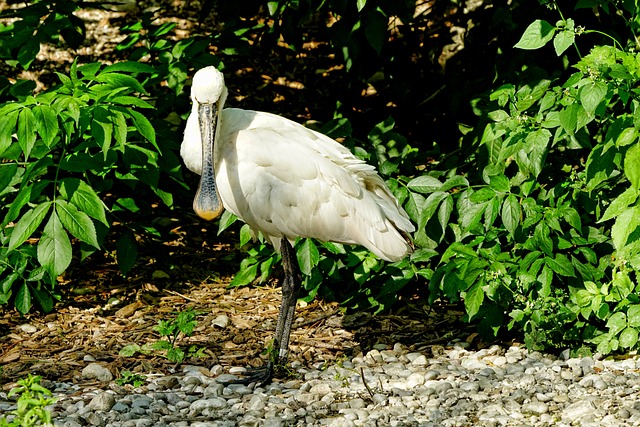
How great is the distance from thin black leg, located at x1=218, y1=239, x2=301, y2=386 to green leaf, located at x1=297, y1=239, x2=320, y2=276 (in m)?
0.04

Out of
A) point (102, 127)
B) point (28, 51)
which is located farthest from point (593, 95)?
point (28, 51)

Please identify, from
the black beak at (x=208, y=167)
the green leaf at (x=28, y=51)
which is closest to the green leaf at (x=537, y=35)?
the black beak at (x=208, y=167)

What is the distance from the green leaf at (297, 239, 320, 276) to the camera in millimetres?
6012

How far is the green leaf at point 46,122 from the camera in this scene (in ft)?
17.0

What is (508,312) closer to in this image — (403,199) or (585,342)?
(585,342)

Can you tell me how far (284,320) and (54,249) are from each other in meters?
1.40

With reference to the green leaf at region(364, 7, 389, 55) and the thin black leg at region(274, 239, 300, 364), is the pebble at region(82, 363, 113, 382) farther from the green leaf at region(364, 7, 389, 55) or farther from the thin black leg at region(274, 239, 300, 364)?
the green leaf at region(364, 7, 389, 55)

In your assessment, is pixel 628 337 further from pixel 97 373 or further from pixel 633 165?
pixel 97 373

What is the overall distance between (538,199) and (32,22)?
3.39 m

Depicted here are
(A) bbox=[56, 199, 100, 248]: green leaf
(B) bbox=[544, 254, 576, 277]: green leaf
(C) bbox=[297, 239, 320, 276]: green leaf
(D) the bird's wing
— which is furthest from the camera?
(C) bbox=[297, 239, 320, 276]: green leaf

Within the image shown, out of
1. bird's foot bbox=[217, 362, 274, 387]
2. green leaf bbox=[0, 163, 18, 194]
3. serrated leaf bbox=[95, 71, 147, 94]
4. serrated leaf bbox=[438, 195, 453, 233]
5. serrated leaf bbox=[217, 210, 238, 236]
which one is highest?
serrated leaf bbox=[95, 71, 147, 94]

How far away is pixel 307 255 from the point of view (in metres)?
6.05

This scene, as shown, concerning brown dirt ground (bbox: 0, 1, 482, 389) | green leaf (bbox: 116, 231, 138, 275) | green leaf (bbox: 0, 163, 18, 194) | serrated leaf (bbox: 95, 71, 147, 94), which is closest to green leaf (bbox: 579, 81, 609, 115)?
brown dirt ground (bbox: 0, 1, 482, 389)

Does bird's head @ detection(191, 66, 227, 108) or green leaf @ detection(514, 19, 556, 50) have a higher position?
green leaf @ detection(514, 19, 556, 50)
